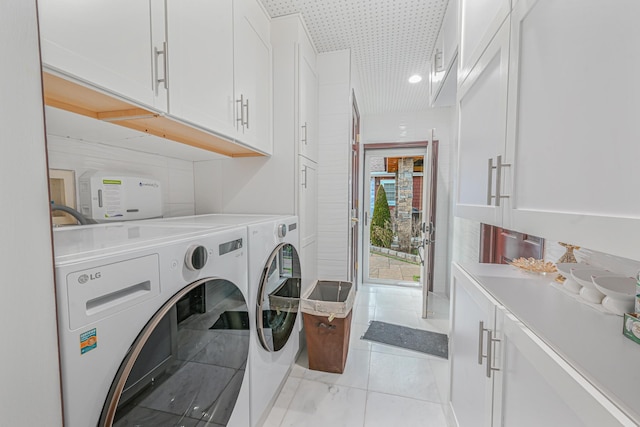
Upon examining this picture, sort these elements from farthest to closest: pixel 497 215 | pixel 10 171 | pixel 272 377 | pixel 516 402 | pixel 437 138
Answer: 1. pixel 437 138
2. pixel 272 377
3. pixel 497 215
4. pixel 516 402
5. pixel 10 171

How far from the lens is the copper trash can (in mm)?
1745

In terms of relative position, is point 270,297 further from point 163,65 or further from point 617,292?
point 617,292

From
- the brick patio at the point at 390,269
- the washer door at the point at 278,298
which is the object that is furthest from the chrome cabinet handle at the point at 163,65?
the brick patio at the point at 390,269

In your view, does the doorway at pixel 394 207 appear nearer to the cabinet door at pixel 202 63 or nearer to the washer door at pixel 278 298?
the washer door at pixel 278 298

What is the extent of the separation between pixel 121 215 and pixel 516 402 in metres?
1.69

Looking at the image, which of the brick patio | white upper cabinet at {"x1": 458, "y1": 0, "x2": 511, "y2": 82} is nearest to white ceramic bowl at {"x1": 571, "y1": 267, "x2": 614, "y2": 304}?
white upper cabinet at {"x1": 458, "y1": 0, "x2": 511, "y2": 82}

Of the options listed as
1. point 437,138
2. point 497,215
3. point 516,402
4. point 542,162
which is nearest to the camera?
point 542,162

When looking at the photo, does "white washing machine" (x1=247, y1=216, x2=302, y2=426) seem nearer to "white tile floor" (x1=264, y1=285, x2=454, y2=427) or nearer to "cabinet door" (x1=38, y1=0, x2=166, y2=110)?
"white tile floor" (x1=264, y1=285, x2=454, y2=427)

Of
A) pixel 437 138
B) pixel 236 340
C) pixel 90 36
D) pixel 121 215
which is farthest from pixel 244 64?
pixel 437 138

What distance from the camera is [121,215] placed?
1.28m

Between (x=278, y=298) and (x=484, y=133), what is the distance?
1.24 meters

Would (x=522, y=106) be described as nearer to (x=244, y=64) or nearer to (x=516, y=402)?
(x=516, y=402)

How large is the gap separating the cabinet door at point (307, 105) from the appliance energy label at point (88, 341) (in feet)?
4.74

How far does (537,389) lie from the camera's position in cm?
63
